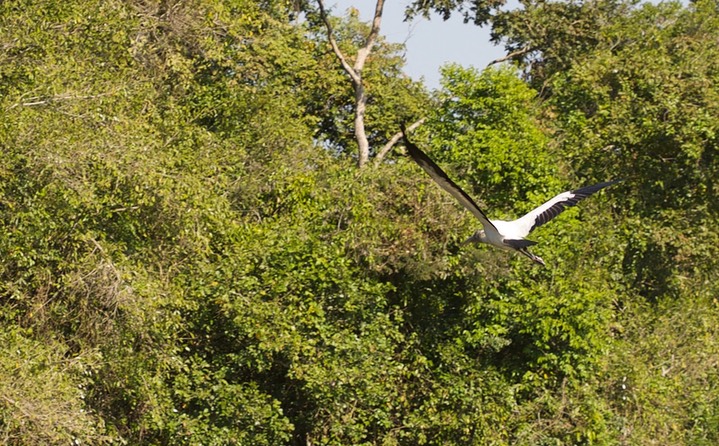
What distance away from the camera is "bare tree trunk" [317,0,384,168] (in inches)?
995

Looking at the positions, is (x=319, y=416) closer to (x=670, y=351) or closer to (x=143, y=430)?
(x=143, y=430)

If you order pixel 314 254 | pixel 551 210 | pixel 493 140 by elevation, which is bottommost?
pixel 314 254

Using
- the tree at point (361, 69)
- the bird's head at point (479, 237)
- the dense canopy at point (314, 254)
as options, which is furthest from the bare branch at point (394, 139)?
Result: the bird's head at point (479, 237)

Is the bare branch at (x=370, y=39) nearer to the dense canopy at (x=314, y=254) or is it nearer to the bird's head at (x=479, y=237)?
the dense canopy at (x=314, y=254)

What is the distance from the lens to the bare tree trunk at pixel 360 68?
995 inches

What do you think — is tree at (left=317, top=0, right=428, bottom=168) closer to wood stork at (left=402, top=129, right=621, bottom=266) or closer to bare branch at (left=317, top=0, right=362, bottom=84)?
bare branch at (left=317, top=0, right=362, bottom=84)

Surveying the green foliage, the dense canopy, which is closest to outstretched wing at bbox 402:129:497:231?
the dense canopy

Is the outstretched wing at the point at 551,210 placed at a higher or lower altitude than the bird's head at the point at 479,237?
higher

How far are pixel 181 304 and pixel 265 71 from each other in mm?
7498

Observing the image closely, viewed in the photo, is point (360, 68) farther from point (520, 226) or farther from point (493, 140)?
point (520, 226)

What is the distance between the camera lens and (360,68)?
2681 cm

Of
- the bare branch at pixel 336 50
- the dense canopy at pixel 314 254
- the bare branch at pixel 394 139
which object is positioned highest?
the bare branch at pixel 336 50

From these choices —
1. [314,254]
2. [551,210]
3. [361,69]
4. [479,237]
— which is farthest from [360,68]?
[551,210]

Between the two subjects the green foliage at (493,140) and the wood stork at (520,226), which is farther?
the green foliage at (493,140)
